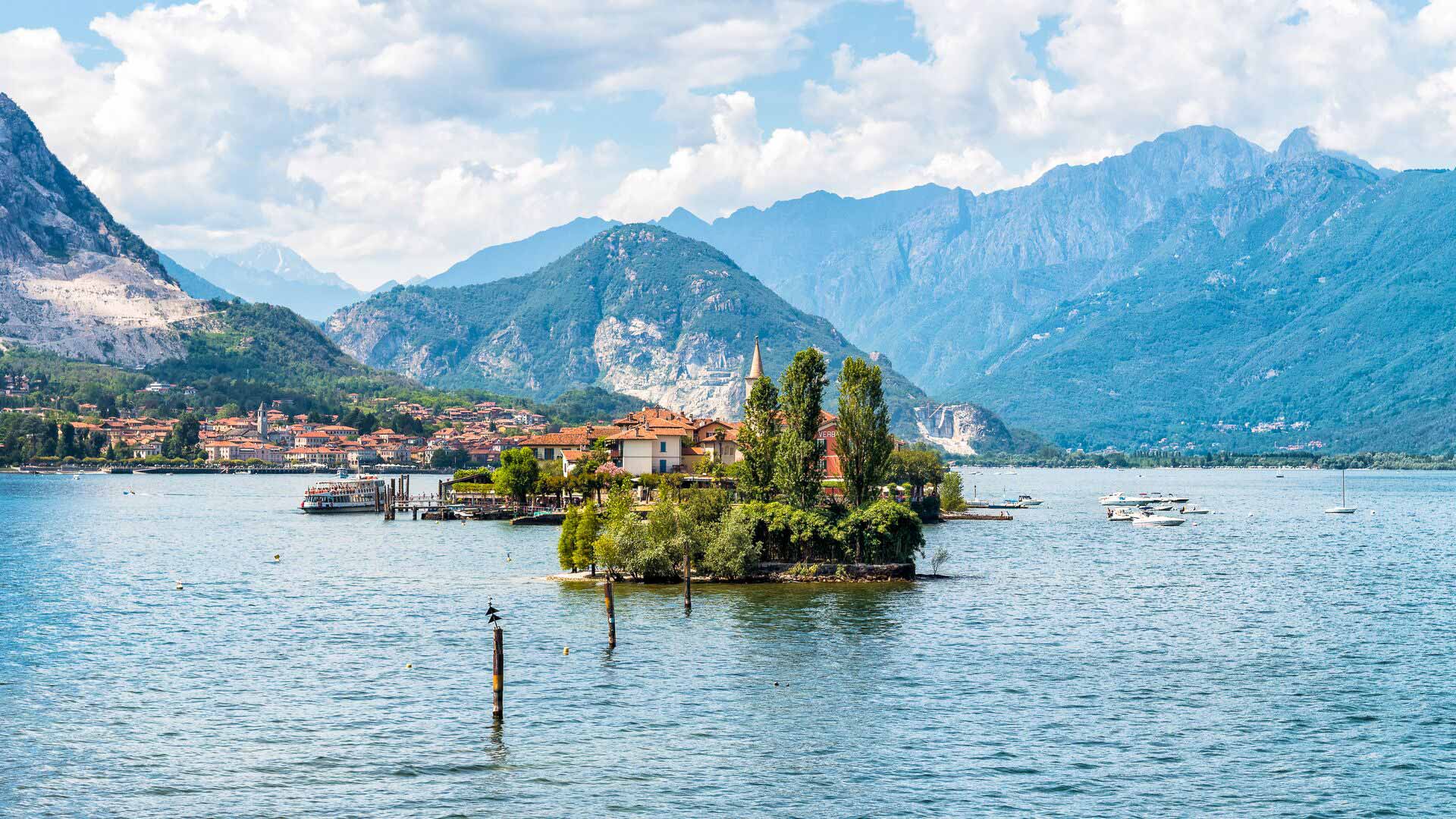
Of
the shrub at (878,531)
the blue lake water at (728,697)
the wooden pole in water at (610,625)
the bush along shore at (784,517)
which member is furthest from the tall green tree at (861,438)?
the wooden pole in water at (610,625)

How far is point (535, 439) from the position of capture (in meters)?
195

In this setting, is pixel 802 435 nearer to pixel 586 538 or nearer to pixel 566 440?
pixel 586 538

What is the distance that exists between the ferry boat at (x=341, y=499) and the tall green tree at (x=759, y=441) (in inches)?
3650

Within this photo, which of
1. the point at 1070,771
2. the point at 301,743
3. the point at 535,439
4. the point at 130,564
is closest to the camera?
the point at 1070,771

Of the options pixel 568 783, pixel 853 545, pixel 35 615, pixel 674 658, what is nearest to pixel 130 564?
pixel 35 615

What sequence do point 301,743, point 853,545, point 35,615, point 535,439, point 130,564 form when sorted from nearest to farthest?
point 301,743 < point 35,615 < point 853,545 < point 130,564 < point 535,439

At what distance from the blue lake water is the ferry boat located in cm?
7842

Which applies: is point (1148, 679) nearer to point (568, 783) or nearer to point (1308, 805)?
point (1308, 805)

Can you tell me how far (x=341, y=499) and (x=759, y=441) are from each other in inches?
4045

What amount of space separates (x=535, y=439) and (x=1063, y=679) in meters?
145

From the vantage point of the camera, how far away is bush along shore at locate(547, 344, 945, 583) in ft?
280

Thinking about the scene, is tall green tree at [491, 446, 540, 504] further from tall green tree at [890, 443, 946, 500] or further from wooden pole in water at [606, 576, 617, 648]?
wooden pole in water at [606, 576, 617, 648]

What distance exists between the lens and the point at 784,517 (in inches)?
3472

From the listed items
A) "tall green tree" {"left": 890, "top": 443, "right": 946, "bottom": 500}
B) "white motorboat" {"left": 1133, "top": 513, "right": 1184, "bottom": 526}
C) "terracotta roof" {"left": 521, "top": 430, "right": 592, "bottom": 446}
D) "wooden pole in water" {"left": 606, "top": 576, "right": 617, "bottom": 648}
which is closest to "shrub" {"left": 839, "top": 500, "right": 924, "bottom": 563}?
"wooden pole in water" {"left": 606, "top": 576, "right": 617, "bottom": 648}
